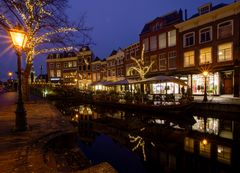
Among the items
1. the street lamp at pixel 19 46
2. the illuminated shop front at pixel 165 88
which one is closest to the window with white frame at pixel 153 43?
the illuminated shop front at pixel 165 88

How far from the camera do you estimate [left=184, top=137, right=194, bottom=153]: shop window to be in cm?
950

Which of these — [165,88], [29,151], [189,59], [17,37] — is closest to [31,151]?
[29,151]

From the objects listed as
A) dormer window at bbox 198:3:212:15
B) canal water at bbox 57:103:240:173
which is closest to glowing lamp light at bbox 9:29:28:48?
canal water at bbox 57:103:240:173

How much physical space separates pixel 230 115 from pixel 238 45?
11171mm

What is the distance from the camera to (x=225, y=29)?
26.7 metres

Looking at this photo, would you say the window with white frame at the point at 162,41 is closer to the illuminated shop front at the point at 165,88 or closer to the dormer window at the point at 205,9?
the illuminated shop front at the point at 165,88

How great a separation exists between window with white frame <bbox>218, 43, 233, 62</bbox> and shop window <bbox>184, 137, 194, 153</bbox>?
735 inches

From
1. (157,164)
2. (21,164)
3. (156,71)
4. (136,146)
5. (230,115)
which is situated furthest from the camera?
(156,71)

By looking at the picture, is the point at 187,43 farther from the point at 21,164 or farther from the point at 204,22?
the point at 21,164

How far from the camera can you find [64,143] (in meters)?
8.09

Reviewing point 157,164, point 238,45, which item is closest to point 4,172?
point 157,164

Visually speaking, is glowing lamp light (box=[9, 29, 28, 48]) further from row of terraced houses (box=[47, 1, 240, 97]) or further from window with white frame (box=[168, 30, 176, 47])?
window with white frame (box=[168, 30, 176, 47])

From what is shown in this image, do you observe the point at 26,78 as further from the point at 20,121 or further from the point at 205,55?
the point at 205,55

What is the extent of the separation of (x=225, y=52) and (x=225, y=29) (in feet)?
9.16
